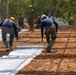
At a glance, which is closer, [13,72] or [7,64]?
[13,72]

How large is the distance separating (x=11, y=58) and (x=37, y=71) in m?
2.81

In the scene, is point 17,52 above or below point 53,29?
below

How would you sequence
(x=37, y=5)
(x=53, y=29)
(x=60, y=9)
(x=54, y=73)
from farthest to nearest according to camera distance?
(x=37, y=5)
(x=60, y=9)
(x=53, y=29)
(x=54, y=73)

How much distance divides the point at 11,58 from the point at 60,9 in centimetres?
3272

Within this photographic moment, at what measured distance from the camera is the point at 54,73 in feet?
29.4

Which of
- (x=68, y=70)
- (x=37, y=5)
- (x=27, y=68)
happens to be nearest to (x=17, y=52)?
(x=27, y=68)

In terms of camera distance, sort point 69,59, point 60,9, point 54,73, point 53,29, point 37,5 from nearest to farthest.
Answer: point 54,73
point 69,59
point 53,29
point 60,9
point 37,5

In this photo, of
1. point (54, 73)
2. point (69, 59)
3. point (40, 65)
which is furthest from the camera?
point (69, 59)

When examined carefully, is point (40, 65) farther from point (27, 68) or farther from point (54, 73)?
point (54, 73)

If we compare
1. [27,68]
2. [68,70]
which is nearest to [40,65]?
[27,68]

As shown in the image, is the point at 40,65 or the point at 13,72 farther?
the point at 40,65

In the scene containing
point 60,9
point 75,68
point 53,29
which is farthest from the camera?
point 60,9

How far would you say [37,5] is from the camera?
48875mm

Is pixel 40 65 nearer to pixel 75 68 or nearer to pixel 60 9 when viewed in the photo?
pixel 75 68
